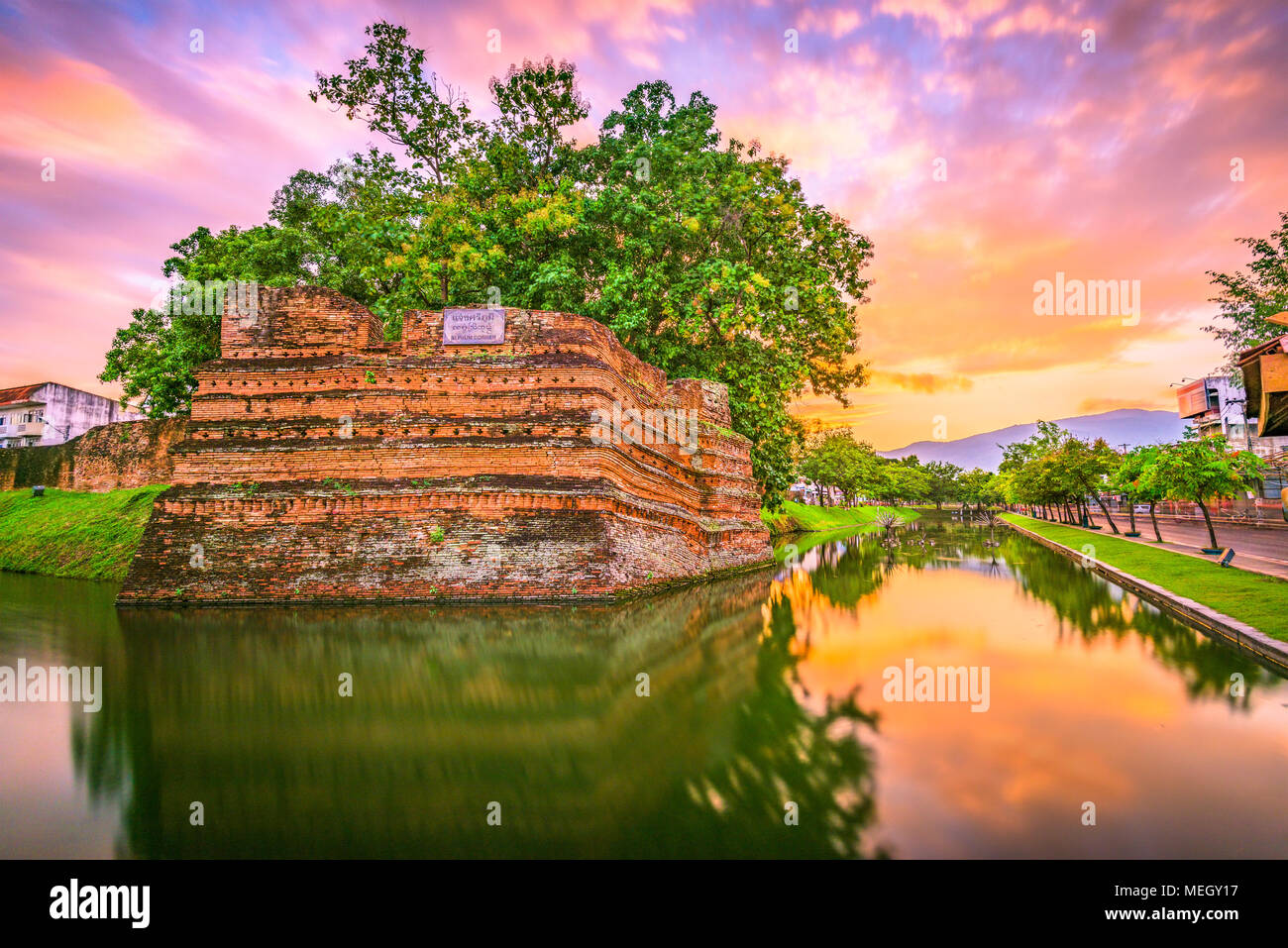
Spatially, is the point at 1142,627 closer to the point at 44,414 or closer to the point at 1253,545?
the point at 1253,545

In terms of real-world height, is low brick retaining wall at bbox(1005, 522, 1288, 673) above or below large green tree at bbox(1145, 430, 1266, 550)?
below

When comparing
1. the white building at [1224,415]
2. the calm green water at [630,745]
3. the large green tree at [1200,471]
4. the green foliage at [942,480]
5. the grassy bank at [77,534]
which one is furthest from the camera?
the green foliage at [942,480]

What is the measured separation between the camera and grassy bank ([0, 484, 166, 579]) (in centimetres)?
1852

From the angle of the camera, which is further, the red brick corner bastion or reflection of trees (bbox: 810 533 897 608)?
reflection of trees (bbox: 810 533 897 608)

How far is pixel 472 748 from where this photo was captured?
477cm

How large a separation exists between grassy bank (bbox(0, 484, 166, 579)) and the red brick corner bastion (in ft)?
28.9

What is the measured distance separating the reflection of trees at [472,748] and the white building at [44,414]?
51156 mm

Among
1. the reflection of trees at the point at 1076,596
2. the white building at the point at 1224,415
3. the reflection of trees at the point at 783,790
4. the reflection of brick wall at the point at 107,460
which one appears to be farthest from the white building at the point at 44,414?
the white building at the point at 1224,415

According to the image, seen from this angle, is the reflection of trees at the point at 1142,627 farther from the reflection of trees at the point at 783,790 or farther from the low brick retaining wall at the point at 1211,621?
the reflection of trees at the point at 783,790

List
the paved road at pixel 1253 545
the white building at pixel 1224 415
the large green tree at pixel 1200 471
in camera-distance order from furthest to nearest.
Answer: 1. the white building at pixel 1224 415
2. the large green tree at pixel 1200 471
3. the paved road at pixel 1253 545

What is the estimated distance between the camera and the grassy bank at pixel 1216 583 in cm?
927

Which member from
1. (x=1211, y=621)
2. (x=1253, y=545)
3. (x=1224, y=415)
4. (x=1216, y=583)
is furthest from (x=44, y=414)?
(x=1224, y=415)

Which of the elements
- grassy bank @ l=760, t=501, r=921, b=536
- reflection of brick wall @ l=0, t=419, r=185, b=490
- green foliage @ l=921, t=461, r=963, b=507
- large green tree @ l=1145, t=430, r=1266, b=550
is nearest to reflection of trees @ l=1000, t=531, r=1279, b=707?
large green tree @ l=1145, t=430, r=1266, b=550

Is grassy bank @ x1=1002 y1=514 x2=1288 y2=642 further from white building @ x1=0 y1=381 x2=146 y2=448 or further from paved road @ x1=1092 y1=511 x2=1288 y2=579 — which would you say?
white building @ x1=0 y1=381 x2=146 y2=448
